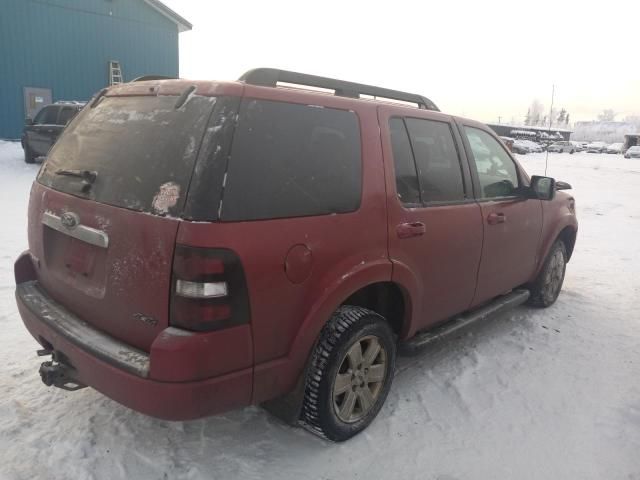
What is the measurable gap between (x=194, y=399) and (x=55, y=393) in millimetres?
1507

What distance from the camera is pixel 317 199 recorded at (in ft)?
8.14

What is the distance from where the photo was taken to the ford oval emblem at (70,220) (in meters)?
2.47

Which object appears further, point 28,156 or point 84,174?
point 28,156

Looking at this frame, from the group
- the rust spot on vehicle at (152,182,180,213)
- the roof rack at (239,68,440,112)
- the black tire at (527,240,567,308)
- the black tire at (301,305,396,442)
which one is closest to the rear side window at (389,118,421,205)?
the roof rack at (239,68,440,112)

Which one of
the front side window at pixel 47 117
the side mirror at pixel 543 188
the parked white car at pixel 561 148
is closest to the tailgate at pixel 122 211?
the side mirror at pixel 543 188

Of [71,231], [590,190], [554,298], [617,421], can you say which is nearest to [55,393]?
[71,231]

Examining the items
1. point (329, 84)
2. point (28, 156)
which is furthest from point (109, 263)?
point (28, 156)

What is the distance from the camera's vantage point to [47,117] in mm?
13492

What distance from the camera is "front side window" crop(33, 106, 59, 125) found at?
13414 millimetres

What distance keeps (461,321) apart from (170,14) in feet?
71.9

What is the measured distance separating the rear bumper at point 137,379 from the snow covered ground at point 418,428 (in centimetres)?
49

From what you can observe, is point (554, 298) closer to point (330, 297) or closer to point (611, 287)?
point (611, 287)

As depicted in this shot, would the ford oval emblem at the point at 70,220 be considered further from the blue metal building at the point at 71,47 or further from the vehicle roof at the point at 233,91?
the blue metal building at the point at 71,47

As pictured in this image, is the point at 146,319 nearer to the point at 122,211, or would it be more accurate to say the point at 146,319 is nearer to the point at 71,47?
the point at 122,211
